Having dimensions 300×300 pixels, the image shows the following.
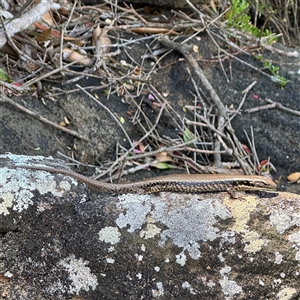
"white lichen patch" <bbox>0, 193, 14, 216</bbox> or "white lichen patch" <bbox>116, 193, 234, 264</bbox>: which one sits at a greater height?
"white lichen patch" <bbox>0, 193, 14, 216</bbox>

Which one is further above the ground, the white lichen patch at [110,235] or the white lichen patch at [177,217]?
the white lichen patch at [110,235]

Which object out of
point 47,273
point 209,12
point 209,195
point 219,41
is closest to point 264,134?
point 219,41

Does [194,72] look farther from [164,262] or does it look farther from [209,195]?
[164,262]

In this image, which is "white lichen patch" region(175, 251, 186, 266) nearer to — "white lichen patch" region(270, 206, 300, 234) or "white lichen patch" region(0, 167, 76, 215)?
"white lichen patch" region(270, 206, 300, 234)

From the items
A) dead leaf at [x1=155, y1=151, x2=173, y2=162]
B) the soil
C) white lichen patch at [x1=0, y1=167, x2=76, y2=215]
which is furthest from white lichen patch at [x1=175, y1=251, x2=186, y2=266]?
dead leaf at [x1=155, y1=151, x2=173, y2=162]

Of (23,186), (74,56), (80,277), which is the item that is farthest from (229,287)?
(74,56)

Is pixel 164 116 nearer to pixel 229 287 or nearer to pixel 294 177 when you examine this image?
pixel 294 177

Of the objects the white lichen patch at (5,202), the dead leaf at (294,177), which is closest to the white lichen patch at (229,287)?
the white lichen patch at (5,202)

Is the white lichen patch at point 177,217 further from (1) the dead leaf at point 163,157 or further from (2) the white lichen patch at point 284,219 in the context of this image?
(1) the dead leaf at point 163,157
